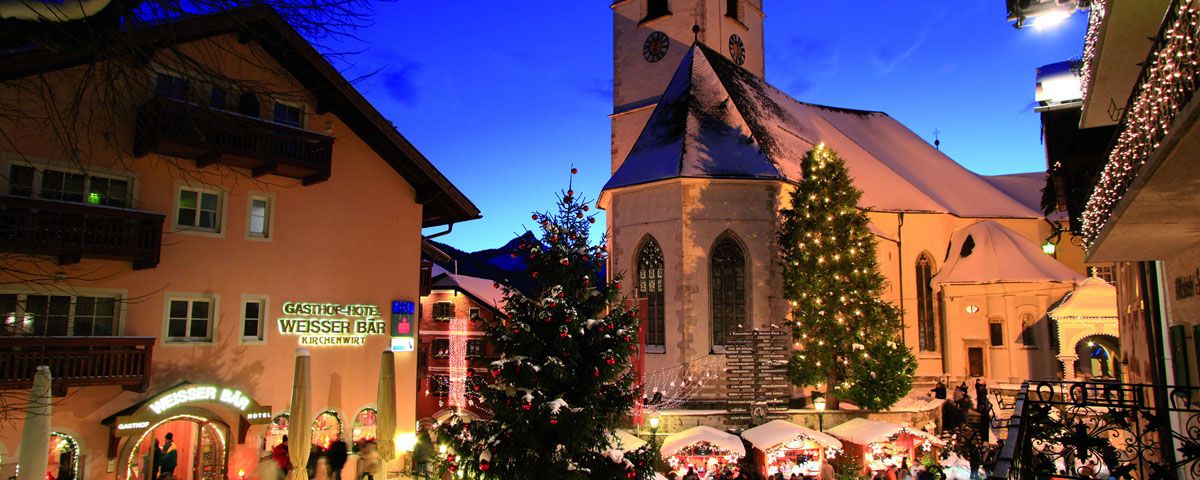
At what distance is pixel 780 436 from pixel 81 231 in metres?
14.7

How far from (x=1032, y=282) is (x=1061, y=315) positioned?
3002 millimetres

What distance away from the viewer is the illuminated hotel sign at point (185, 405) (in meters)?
13.2

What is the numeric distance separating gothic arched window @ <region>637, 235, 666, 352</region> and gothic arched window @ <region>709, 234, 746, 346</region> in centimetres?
166

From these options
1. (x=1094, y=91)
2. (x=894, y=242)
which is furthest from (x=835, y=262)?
(x=1094, y=91)

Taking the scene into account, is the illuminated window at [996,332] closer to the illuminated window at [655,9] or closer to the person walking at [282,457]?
the illuminated window at [655,9]

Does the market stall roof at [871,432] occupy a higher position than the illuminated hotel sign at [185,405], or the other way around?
the illuminated hotel sign at [185,405]

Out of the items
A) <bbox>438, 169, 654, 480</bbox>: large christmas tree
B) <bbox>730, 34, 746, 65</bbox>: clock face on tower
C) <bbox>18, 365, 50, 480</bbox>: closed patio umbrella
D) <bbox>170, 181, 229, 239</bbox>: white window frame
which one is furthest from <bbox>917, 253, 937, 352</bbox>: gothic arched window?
<bbox>18, 365, 50, 480</bbox>: closed patio umbrella

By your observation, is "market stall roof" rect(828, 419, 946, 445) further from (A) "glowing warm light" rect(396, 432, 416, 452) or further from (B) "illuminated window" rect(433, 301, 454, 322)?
(B) "illuminated window" rect(433, 301, 454, 322)

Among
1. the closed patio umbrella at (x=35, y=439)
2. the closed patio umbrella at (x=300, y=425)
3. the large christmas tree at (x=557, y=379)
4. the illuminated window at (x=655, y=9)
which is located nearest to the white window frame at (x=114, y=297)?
the closed patio umbrella at (x=35, y=439)

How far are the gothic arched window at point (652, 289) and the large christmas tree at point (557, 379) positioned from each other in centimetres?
1217

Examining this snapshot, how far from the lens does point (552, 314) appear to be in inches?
485

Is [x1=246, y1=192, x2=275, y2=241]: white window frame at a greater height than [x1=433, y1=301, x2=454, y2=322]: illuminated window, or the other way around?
[x1=246, y1=192, x2=275, y2=241]: white window frame

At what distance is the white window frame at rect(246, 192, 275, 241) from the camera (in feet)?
51.2

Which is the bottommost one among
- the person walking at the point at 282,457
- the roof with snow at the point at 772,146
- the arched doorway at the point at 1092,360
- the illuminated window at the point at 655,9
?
the person walking at the point at 282,457
